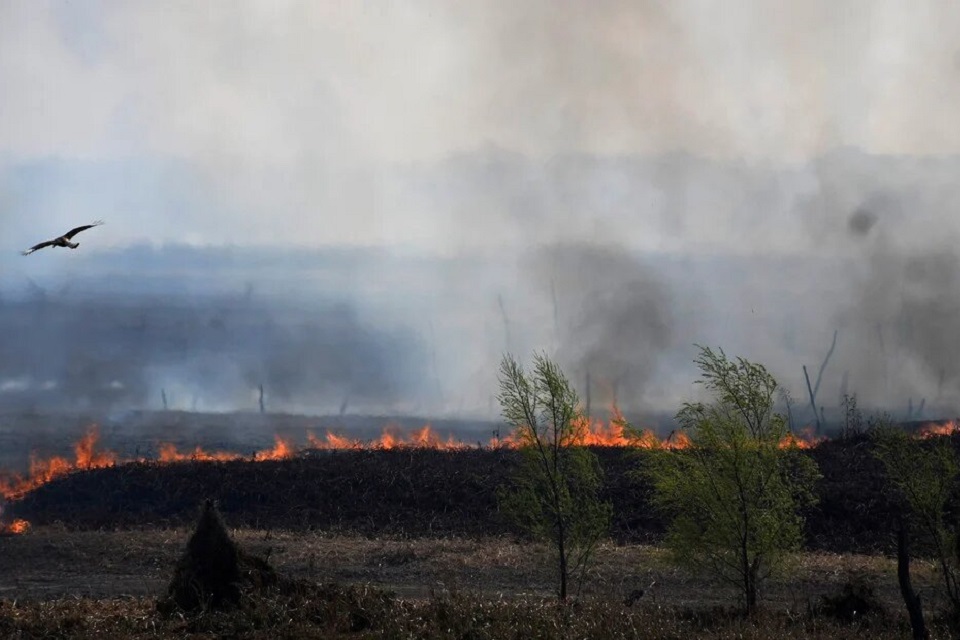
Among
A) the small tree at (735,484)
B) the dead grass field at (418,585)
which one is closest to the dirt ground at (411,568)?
the dead grass field at (418,585)

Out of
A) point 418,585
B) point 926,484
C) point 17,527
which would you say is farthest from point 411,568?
point 17,527

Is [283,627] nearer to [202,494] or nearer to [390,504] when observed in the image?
[390,504]

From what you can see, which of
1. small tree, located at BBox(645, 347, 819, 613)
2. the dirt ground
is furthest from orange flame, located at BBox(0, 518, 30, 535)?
small tree, located at BBox(645, 347, 819, 613)

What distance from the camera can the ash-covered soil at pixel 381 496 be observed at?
41156mm

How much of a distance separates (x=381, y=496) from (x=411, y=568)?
12.2 meters

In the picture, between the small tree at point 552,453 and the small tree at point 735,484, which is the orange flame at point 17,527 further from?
the small tree at point 735,484

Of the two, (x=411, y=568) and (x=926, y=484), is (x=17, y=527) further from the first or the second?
(x=926, y=484)

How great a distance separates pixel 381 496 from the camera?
1804 inches

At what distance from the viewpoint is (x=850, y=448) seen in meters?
49.7

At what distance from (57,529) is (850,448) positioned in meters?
34.2

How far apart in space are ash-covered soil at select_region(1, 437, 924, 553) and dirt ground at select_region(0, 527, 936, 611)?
3.22 metres

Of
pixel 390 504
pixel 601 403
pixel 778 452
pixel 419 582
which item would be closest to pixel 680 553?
pixel 778 452

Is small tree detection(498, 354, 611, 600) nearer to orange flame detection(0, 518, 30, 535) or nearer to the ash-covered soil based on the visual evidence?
the ash-covered soil

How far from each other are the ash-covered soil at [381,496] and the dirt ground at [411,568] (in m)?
3.22
